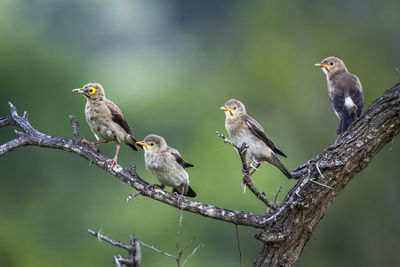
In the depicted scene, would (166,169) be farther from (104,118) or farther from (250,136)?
(250,136)

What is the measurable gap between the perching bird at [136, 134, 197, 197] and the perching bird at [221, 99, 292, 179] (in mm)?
727

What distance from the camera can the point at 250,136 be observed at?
6.98m

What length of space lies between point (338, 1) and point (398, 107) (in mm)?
29113

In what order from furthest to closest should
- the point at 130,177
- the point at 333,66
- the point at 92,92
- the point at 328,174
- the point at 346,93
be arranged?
the point at 333,66, the point at 346,93, the point at 92,92, the point at 130,177, the point at 328,174

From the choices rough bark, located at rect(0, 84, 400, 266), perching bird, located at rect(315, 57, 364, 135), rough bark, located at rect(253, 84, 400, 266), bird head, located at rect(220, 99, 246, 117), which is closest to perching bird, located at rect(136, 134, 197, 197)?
bird head, located at rect(220, 99, 246, 117)

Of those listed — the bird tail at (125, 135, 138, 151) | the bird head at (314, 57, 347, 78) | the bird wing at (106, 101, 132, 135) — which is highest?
the bird head at (314, 57, 347, 78)

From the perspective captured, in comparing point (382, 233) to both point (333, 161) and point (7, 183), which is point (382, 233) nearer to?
point (7, 183)

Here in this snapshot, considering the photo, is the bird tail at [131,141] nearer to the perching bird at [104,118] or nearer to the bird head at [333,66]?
the perching bird at [104,118]

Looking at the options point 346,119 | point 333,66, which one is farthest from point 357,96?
point 333,66

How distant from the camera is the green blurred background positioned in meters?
19.9

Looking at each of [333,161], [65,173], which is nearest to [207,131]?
[65,173]

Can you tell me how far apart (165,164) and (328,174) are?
2.06 metres

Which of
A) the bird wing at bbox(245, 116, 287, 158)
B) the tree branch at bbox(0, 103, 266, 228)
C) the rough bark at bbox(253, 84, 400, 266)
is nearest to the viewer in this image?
the rough bark at bbox(253, 84, 400, 266)

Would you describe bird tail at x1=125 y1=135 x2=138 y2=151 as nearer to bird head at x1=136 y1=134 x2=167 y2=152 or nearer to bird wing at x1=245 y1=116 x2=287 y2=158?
bird head at x1=136 y1=134 x2=167 y2=152
